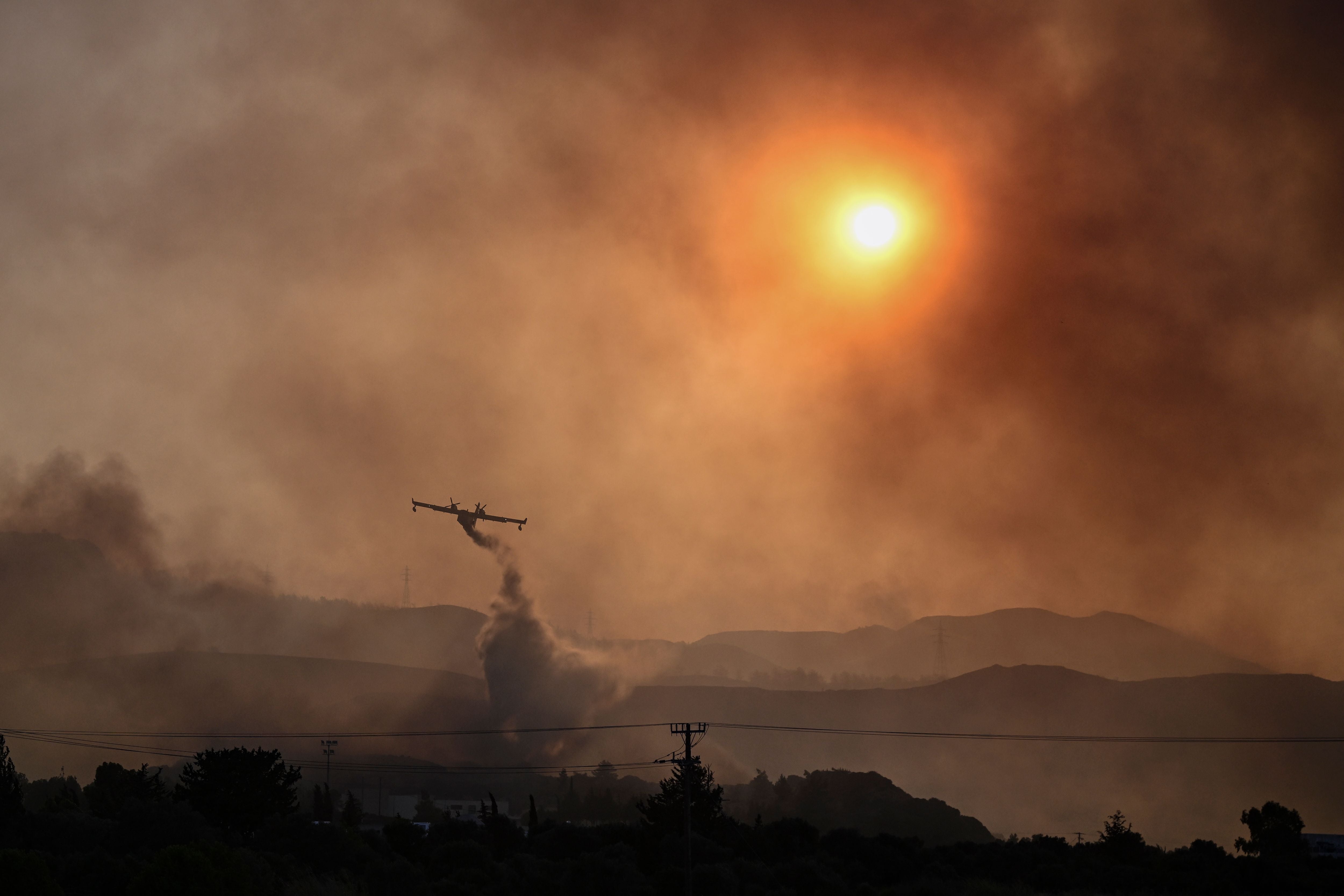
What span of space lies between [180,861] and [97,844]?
34.1 meters

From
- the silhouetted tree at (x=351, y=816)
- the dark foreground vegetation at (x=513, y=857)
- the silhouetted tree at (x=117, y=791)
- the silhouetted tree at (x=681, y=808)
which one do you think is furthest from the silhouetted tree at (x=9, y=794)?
the silhouetted tree at (x=681, y=808)

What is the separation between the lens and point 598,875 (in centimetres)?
9388

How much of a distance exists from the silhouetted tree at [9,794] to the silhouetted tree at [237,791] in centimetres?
1534

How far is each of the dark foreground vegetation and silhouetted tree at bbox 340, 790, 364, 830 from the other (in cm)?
136

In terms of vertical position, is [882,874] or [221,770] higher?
[221,770]

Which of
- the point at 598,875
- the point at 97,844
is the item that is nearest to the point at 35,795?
the point at 97,844

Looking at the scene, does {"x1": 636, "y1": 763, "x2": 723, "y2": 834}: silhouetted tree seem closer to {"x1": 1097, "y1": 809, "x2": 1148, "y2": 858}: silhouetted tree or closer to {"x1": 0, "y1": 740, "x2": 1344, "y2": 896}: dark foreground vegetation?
{"x1": 0, "y1": 740, "x2": 1344, "y2": 896}: dark foreground vegetation

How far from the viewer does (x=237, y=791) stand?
118 metres

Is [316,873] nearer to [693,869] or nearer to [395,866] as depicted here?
[395,866]

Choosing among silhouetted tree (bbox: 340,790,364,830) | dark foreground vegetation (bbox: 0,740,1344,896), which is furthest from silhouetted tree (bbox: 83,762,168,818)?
silhouetted tree (bbox: 340,790,364,830)

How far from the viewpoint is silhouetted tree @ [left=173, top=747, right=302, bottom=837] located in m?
118

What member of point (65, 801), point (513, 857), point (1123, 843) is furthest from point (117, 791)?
point (1123, 843)

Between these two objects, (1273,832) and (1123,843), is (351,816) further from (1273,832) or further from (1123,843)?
(1273,832)

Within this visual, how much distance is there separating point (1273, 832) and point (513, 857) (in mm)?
123624
